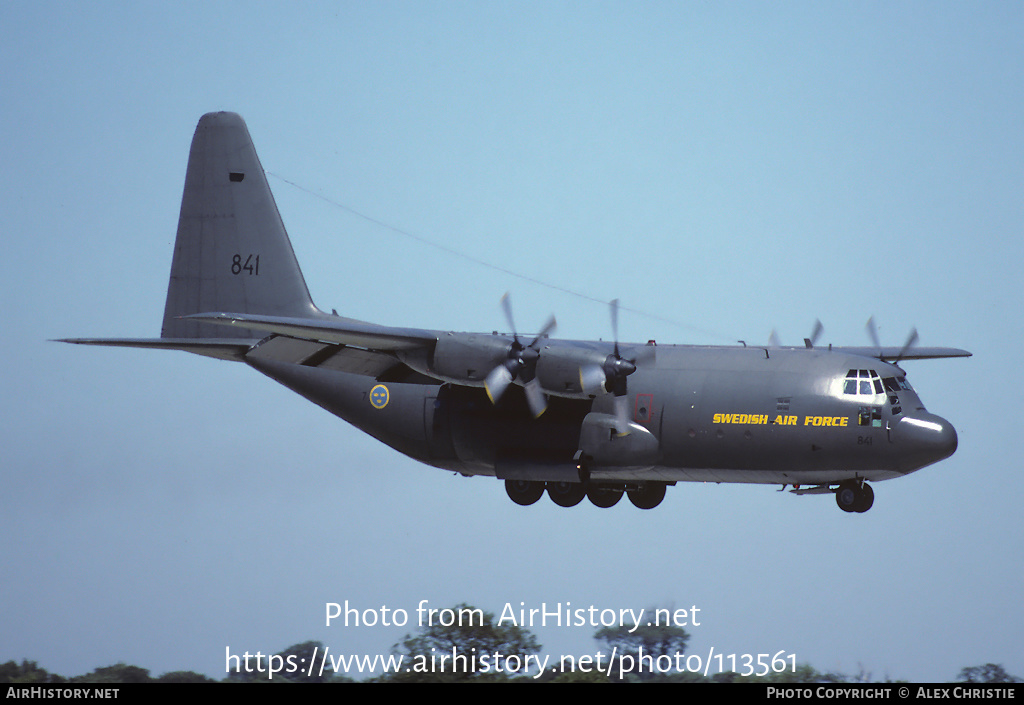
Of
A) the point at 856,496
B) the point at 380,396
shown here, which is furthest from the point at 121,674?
the point at 856,496

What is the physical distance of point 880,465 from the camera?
27.8m

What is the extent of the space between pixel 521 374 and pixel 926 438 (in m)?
8.12

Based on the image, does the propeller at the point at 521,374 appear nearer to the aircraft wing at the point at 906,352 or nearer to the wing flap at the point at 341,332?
the wing flap at the point at 341,332

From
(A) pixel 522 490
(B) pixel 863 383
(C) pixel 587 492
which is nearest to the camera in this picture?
(B) pixel 863 383

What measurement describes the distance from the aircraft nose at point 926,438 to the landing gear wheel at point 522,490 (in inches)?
336

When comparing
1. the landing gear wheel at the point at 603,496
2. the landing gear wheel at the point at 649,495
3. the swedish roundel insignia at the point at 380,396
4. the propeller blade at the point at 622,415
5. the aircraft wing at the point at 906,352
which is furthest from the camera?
the landing gear wheel at the point at 603,496

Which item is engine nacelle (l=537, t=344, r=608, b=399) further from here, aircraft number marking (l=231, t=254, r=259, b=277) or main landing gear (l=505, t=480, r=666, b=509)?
aircraft number marking (l=231, t=254, r=259, b=277)

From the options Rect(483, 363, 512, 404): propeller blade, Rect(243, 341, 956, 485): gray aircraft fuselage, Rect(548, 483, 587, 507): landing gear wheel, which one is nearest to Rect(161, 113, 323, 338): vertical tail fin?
Rect(243, 341, 956, 485): gray aircraft fuselage

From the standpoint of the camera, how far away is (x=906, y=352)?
32156mm

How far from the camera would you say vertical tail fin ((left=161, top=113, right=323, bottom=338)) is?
3453 centimetres

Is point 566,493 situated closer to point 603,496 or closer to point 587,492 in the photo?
point 587,492

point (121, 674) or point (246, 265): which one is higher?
point (246, 265)

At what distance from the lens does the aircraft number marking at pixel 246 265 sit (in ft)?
114

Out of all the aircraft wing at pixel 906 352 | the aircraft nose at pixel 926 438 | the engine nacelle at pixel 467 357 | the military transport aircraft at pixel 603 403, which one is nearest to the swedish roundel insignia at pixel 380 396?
the military transport aircraft at pixel 603 403
